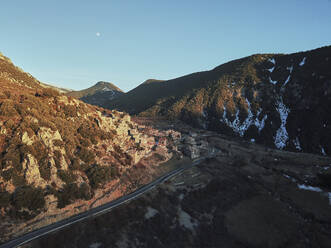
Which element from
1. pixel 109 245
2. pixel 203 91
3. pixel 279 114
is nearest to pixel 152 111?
pixel 203 91

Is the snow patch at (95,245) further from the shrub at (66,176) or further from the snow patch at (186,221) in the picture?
the shrub at (66,176)

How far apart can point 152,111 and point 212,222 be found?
491 feet

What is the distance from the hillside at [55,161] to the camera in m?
31.1

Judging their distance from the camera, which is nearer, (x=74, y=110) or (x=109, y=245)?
(x=109, y=245)

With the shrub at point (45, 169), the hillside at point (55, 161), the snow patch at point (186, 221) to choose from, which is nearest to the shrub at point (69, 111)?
the hillside at point (55, 161)

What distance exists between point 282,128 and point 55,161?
460 feet

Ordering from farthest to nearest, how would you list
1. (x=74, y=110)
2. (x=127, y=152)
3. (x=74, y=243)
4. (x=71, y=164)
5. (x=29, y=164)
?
(x=74, y=110)
(x=127, y=152)
(x=71, y=164)
(x=29, y=164)
(x=74, y=243)

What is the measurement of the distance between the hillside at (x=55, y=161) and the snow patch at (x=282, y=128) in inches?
3673

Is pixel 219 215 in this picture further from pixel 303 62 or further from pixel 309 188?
pixel 303 62

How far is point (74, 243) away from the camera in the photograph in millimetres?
26406

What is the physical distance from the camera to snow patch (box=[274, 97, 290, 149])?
405ft

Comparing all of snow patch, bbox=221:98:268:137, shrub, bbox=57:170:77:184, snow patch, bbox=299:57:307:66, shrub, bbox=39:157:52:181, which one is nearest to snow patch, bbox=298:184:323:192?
shrub, bbox=57:170:77:184

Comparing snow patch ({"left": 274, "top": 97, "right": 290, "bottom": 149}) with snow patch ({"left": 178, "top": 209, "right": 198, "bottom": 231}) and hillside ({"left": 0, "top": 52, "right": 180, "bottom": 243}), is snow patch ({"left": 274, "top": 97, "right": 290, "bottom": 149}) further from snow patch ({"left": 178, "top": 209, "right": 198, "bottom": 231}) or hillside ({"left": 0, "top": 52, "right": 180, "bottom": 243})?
snow patch ({"left": 178, "top": 209, "right": 198, "bottom": 231})

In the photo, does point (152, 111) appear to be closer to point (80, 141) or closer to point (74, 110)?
point (74, 110)
